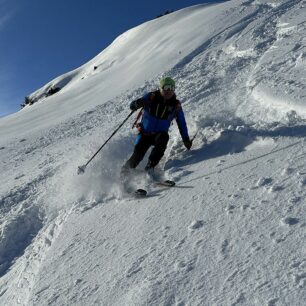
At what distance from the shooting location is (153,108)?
272 inches

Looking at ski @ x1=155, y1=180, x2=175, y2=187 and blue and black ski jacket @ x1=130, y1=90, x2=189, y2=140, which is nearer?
ski @ x1=155, y1=180, x2=175, y2=187

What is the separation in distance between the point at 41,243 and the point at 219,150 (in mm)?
2856

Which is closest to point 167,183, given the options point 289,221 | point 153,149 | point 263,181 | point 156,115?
point 153,149

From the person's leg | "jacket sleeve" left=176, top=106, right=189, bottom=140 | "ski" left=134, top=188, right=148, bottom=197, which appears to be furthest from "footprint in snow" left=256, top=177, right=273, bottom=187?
"jacket sleeve" left=176, top=106, right=189, bottom=140

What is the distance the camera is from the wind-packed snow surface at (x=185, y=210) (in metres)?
3.55

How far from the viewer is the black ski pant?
6.60 meters

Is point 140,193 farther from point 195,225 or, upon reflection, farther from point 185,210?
point 195,225

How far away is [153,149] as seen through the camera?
22.0 feet

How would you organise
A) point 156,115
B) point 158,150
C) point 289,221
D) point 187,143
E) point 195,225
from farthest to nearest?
point 187,143, point 156,115, point 158,150, point 195,225, point 289,221

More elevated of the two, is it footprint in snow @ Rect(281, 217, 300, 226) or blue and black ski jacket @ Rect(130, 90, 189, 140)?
blue and black ski jacket @ Rect(130, 90, 189, 140)

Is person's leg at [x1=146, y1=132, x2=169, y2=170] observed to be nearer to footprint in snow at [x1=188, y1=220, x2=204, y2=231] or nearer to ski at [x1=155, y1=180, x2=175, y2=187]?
ski at [x1=155, y1=180, x2=175, y2=187]

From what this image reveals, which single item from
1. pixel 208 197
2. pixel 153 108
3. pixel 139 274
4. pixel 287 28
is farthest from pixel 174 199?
pixel 287 28

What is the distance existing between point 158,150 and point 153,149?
0.10 metres

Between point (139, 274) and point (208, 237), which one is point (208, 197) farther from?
point (139, 274)
